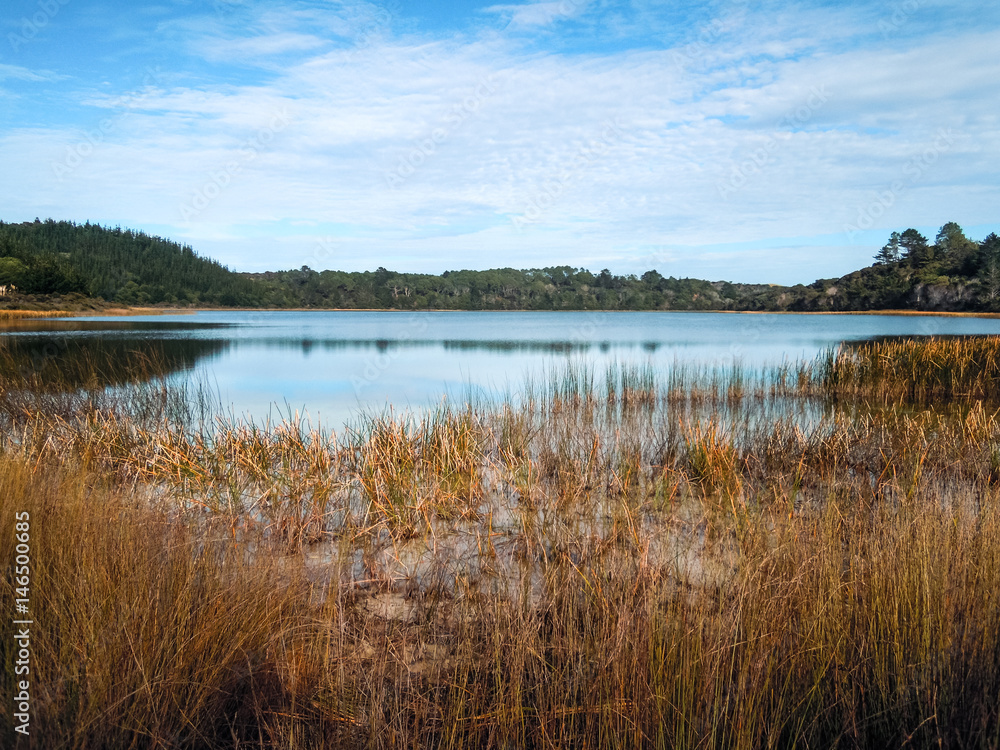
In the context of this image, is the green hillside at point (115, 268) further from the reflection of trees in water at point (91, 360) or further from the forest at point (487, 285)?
the reflection of trees in water at point (91, 360)

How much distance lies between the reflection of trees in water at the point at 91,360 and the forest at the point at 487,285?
4687 centimetres

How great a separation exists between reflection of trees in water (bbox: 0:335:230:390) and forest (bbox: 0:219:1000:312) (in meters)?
46.9

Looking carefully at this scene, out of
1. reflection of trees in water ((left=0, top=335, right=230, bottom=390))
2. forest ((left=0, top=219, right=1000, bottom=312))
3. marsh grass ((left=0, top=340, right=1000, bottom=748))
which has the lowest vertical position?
marsh grass ((left=0, top=340, right=1000, bottom=748))

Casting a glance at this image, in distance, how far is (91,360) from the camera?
14.9 meters

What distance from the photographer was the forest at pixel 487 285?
69.4 meters

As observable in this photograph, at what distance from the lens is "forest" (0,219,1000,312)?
→ 2731 inches

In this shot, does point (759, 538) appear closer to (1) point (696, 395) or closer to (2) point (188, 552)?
(2) point (188, 552)

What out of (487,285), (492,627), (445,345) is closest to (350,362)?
(445,345)

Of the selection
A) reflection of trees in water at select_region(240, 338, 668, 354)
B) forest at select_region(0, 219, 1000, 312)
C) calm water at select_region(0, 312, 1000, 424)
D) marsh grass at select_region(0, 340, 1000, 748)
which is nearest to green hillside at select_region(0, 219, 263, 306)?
forest at select_region(0, 219, 1000, 312)

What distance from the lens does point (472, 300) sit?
116 metres

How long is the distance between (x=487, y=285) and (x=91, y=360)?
4144 inches

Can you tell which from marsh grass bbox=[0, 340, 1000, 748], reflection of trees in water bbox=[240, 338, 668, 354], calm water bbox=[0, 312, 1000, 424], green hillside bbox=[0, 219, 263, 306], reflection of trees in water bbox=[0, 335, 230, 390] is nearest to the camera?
marsh grass bbox=[0, 340, 1000, 748]

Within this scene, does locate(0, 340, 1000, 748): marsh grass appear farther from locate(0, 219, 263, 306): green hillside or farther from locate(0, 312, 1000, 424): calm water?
locate(0, 219, 263, 306): green hillside

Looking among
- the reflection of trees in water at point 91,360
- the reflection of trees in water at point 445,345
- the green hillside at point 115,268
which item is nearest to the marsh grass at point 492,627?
the reflection of trees in water at point 91,360
